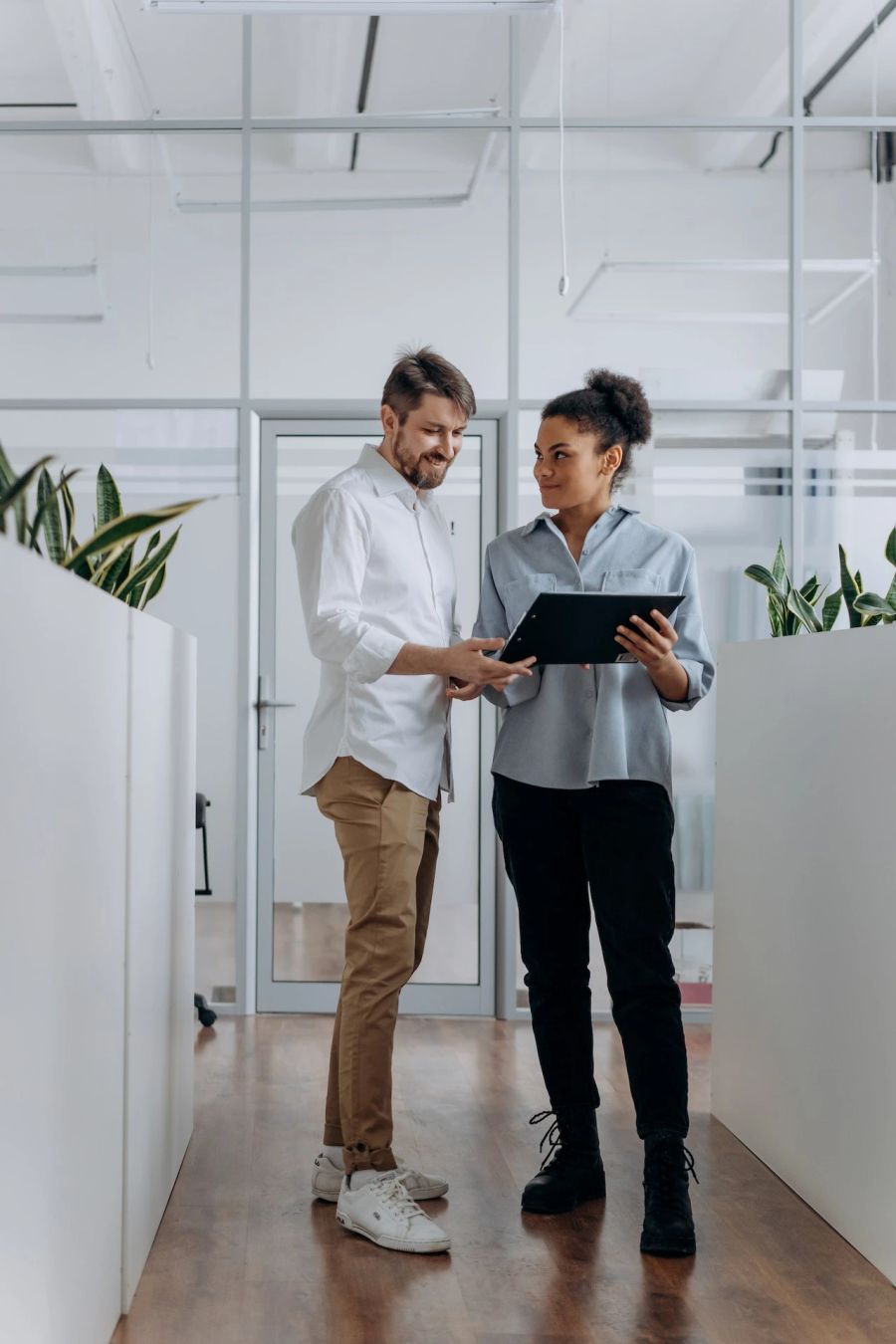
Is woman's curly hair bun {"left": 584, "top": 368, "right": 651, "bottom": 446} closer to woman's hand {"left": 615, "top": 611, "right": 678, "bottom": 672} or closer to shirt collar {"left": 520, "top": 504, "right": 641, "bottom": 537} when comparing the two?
shirt collar {"left": 520, "top": 504, "right": 641, "bottom": 537}

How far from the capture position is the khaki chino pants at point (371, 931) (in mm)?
2336

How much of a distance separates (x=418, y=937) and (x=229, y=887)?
1.86m

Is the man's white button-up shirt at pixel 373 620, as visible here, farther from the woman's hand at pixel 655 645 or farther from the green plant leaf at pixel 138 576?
the woman's hand at pixel 655 645

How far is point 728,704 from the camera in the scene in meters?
3.13

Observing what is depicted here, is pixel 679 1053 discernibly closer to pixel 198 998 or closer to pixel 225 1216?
pixel 225 1216

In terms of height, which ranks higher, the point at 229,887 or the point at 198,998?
the point at 229,887

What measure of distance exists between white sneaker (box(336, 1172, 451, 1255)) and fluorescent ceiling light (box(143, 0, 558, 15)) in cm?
266

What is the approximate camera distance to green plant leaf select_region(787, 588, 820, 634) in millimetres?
2789

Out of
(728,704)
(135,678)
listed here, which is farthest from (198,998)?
(135,678)

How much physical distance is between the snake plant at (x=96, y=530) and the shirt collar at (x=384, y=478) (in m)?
0.40

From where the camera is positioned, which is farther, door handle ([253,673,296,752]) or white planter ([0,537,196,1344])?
door handle ([253,673,296,752])

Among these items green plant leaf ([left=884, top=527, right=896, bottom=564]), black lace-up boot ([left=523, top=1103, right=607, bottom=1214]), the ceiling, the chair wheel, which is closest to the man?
black lace-up boot ([left=523, top=1103, right=607, bottom=1214])

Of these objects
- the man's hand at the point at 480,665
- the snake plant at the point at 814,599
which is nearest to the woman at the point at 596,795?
the man's hand at the point at 480,665

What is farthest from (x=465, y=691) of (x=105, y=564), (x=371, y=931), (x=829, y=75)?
(x=829, y=75)
